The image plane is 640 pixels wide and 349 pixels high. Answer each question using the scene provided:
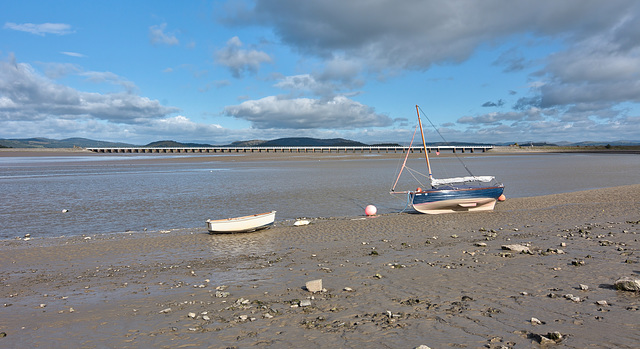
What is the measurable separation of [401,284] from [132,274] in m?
7.50

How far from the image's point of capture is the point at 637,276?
898 cm

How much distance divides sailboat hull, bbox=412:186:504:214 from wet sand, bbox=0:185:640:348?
4894 mm

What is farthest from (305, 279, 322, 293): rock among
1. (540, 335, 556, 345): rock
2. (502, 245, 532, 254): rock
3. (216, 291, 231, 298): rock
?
(502, 245, 532, 254): rock

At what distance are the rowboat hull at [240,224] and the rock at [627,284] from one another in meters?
12.4

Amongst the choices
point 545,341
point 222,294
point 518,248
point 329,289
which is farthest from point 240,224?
point 545,341

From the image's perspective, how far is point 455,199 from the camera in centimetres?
2153

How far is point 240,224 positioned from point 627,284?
13082 mm

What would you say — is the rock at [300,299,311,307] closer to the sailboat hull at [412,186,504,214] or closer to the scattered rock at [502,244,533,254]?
the scattered rock at [502,244,533,254]

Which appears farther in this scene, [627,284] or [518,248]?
[518,248]

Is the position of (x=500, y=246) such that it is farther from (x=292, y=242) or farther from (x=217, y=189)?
(x=217, y=189)

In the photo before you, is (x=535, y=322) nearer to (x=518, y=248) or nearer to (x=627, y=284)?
(x=627, y=284)

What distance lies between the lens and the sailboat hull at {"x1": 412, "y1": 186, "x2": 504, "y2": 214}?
2134cm

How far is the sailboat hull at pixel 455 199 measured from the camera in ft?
70.0

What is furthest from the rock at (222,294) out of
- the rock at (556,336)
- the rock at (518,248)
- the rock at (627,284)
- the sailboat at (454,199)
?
the sailboat at (454,199)
